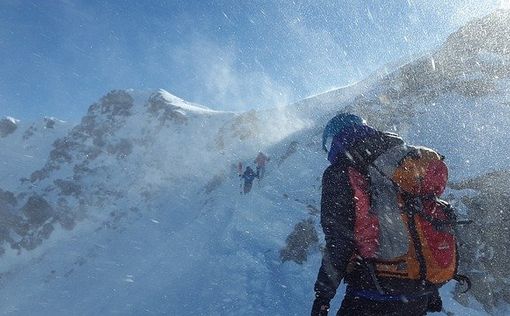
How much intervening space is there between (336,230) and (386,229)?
0.33 meters

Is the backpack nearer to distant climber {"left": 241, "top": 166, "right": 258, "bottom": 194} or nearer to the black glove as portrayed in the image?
the black glove

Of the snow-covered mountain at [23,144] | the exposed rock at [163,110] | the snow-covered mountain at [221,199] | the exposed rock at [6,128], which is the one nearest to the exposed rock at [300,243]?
the snow-covered mountain at [221,199]

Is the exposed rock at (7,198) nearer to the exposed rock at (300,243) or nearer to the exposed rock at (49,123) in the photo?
the exposed rock at (49,123)

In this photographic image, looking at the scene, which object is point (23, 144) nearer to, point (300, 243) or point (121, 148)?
point (121, 148)

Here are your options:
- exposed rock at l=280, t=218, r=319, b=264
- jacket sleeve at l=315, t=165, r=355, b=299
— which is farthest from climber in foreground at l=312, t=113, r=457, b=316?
exposed rock at l=280, t=218, r=319, b=264

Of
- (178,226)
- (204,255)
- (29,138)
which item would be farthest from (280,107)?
(29,138)

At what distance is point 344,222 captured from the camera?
2.72 meters

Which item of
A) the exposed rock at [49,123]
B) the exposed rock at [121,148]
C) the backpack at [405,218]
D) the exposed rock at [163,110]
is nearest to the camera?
the backpack at [405,218]

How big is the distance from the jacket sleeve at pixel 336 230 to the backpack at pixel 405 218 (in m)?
0.07

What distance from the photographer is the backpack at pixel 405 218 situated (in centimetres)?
264

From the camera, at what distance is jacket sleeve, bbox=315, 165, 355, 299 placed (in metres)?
2.73

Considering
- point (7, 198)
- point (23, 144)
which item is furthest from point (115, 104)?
point (7, 198)

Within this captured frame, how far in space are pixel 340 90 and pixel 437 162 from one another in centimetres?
4958

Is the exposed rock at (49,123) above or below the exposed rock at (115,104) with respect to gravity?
below
